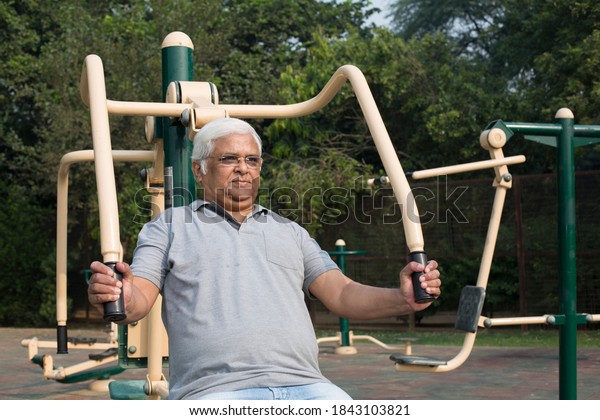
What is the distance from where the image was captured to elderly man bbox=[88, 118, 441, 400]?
1916 mm

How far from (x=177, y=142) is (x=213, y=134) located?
2.65 feet

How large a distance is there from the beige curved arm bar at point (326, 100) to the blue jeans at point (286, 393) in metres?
0.38

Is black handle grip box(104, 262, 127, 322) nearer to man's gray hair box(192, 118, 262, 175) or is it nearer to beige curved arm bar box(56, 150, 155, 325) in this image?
man's gray hair box(192, 118, 262, 175)

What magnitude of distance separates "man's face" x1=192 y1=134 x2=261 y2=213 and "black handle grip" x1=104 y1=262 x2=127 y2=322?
45 cm

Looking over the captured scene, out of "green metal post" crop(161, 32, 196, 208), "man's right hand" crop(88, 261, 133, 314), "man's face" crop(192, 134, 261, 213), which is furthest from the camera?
"green metal post" crop(161, 32, 196, 208)

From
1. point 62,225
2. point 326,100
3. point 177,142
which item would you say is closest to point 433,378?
point 62,225

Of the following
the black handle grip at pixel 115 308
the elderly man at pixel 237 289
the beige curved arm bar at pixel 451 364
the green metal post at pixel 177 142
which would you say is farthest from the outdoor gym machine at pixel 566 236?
the black handle grip at pixel 115 308

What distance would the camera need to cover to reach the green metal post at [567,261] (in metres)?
3.49

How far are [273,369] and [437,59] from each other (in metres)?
10.8

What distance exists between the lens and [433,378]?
18.6ft

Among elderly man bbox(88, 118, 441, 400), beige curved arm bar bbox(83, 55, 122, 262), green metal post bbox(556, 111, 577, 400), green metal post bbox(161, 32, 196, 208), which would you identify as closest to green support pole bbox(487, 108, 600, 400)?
green metal post bbox(556, 111, 577, 400)

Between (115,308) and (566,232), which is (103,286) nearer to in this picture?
(115,308)

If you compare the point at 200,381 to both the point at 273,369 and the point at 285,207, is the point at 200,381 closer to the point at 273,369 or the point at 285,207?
the point at 273,369

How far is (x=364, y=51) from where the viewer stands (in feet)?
38.4
